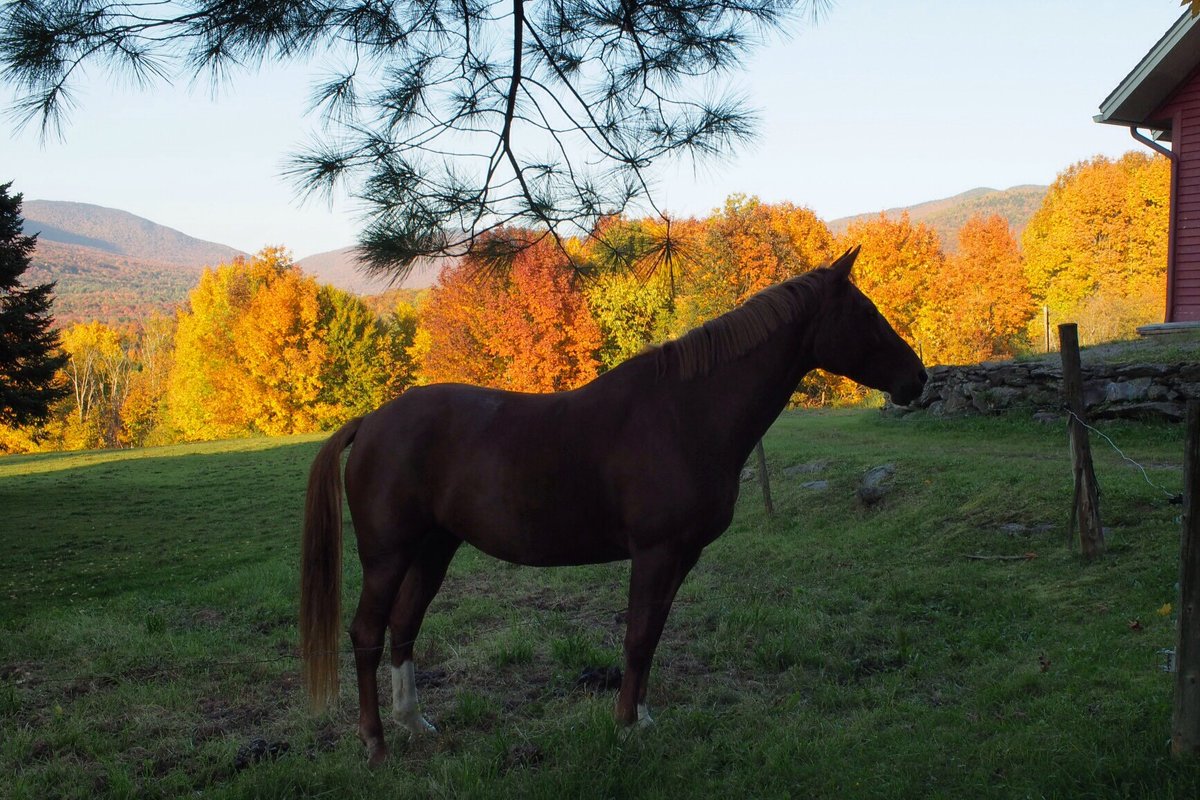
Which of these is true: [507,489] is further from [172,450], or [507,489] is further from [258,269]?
[258,269]

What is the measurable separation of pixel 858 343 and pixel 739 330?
57cm

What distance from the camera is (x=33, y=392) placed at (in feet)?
48.3

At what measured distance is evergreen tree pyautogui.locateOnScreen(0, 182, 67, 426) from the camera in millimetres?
14102

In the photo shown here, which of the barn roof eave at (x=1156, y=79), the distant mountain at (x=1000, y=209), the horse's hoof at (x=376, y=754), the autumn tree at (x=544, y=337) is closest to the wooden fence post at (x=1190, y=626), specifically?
the horse's hoof at (x=376, y=754)

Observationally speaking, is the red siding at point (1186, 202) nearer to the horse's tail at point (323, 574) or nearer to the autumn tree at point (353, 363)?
the horse's tail at point (323, 574)

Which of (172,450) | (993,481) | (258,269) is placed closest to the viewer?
(993,481)

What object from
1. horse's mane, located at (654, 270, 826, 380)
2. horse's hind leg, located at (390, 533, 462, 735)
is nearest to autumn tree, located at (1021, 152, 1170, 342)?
horse's mane, located at (654, 270, 826, 380)

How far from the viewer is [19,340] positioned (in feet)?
47.7

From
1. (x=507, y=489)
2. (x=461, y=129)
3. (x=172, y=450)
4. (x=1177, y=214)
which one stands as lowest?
(x=172, y=450)

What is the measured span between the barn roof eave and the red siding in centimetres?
24

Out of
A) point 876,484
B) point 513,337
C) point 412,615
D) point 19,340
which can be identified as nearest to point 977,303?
point 513,337

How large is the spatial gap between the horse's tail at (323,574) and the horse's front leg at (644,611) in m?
1.37

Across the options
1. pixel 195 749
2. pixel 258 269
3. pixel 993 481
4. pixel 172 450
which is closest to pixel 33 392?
pixel 172 450

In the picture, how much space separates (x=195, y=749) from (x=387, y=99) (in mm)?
3614
